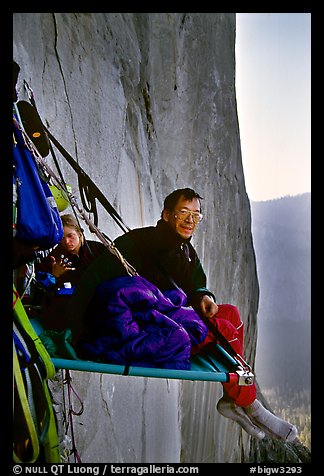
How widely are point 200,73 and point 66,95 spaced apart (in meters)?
0.47

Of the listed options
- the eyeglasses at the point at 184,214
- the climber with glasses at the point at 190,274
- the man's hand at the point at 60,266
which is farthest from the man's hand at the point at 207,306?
the man's hand at the point at 60,266

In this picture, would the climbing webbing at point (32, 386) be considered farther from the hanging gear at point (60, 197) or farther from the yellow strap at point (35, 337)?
the hanging gear at point (60, 197)

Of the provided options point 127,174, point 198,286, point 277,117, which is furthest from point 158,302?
point 277,117

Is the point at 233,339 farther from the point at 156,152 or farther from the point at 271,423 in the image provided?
the point at 156,152

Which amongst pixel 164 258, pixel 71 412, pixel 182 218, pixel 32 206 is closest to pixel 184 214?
pixel 182 218

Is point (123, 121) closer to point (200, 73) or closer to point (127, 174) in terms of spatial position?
point (127, 174)

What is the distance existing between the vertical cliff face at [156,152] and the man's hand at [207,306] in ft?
0.27

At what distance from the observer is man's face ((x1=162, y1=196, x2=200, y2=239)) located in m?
1.78

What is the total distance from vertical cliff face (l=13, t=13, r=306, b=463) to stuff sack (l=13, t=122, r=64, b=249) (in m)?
0.17

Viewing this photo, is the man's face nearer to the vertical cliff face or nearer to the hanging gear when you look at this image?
the vertical cliff face

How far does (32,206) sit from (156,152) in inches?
22.9

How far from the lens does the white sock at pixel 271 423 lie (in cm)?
174

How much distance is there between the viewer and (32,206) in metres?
1.41
